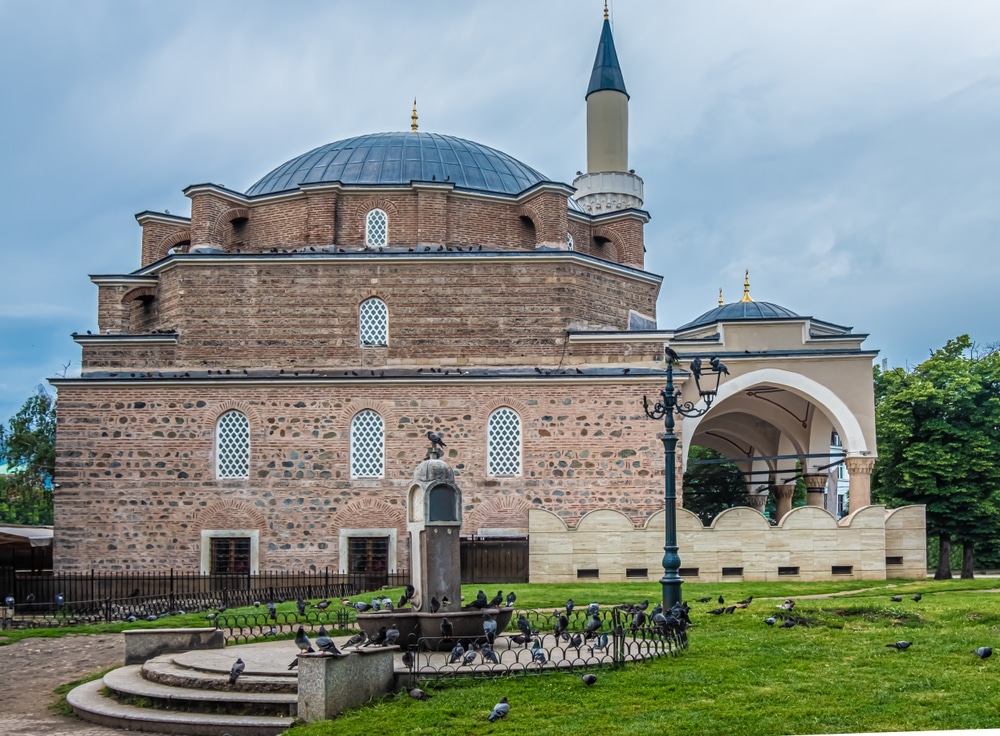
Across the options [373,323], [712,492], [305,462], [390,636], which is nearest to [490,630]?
[390,636]

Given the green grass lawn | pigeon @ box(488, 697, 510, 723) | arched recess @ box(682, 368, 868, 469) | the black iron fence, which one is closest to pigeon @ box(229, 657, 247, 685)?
the green grass lawn

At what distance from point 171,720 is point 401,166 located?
672 inches

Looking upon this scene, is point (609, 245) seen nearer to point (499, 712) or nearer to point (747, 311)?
point (747, 311)

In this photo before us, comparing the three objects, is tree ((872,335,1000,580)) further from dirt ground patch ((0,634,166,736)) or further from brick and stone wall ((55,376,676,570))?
dirt ground patch ((0,634,166,736))

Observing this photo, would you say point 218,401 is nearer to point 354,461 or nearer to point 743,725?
point 354,461

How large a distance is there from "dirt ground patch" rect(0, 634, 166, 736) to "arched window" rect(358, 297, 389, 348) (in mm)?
8904

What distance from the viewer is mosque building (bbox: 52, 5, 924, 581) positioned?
20188 mm

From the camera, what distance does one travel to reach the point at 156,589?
19766mm

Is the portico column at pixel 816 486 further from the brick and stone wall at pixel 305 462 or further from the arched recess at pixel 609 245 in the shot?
the brick and stone wall at pixel 305 462

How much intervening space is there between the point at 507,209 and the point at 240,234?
5.76 meters

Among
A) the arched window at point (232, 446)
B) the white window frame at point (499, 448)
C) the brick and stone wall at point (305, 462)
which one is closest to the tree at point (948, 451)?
the brick and stone wall at point (305, 462)

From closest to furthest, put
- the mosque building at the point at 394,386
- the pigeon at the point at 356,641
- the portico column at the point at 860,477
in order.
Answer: the pigeon at the point at 356,641 < the mosque building at the point at 394,386 < the portico column at the point at 860,477

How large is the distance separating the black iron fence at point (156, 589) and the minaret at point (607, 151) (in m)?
13.4

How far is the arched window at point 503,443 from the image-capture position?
20562mm
